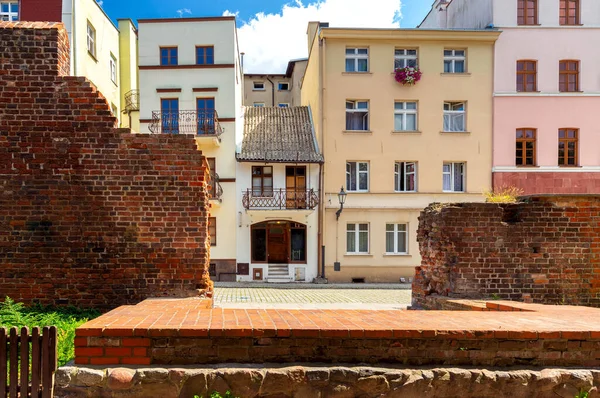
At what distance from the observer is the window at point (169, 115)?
19.5 metres

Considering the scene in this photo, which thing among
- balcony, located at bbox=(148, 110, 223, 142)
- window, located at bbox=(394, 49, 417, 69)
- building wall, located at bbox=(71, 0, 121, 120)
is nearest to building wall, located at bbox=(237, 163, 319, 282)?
balcony, located at bbox=(148, 110, 223, 142)

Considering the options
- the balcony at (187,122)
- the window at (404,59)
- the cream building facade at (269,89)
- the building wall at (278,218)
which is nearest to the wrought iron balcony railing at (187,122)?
the balcony at (187,122)

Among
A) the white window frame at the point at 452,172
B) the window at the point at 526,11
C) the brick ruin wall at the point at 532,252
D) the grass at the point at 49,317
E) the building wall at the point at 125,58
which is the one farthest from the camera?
the building wall at the point at 125,58

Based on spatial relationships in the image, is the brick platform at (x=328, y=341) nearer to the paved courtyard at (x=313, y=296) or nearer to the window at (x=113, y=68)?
the paved courtyard at (x=313, y=296)

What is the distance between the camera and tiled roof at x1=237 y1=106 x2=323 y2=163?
62.5ft

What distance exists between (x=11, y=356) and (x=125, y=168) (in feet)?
9.62

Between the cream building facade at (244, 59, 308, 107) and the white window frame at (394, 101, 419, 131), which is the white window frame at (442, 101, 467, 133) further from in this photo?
the cream building facade at (244, 59, 308, 107)

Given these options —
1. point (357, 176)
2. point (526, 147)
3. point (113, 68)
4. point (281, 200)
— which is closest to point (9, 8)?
point (113, 68)

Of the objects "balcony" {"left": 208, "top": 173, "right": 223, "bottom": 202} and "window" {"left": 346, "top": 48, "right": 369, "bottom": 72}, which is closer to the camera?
"balcony" {"left": 208, "top": 173, "right": 223, "bottom": 202}

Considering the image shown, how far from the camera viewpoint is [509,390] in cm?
348

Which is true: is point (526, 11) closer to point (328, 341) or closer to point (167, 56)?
point (167, 56)

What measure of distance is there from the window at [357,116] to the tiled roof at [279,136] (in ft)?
6.77

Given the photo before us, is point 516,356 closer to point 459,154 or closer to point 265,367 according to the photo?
point 265,367

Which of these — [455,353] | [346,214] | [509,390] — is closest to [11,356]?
[455,353]
